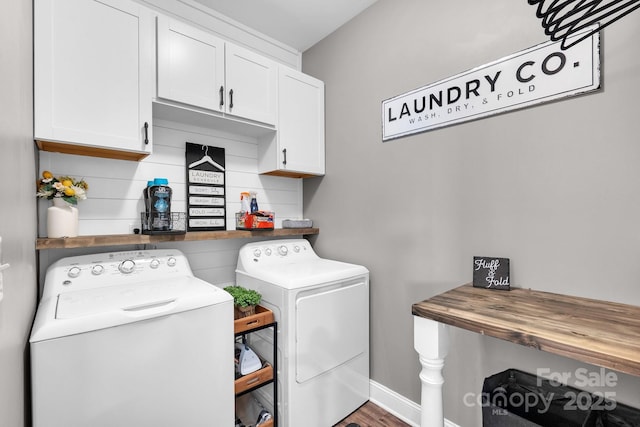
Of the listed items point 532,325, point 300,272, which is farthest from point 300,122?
point 532,325

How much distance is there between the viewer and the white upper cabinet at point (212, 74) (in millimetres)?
1765

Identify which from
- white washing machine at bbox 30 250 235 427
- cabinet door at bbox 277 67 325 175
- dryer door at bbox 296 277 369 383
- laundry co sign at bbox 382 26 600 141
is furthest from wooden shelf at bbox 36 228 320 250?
laundry co sign at bbox 382 26 600 141

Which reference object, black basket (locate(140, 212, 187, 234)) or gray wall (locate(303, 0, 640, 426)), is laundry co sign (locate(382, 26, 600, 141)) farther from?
black basket (locate(140, 212, 187, 234))

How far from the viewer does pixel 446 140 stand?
1817 mm

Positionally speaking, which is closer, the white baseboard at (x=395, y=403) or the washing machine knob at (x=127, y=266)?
the washing machine knob at (x=127, y=266)

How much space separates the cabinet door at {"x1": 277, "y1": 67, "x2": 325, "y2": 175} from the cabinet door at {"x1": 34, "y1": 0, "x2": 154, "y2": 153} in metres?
0.89

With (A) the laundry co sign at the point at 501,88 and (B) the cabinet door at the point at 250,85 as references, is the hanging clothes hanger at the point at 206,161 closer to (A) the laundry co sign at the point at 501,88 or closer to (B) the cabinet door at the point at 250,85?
(B) the cabinet door at the point at 250,85

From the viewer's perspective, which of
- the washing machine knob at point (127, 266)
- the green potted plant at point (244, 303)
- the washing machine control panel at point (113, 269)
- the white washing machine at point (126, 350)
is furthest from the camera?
the green potted plant at point (244, 303)

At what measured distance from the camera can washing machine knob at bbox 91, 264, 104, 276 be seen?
63.4 inches

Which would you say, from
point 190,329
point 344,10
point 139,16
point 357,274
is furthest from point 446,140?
point 139,16

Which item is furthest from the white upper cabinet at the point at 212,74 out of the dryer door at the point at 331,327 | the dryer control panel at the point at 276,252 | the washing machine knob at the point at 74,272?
the dryer door at the point at 331,327

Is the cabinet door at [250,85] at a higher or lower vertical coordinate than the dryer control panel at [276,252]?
higher

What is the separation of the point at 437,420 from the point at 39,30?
7.90ft

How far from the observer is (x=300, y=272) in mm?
1988
